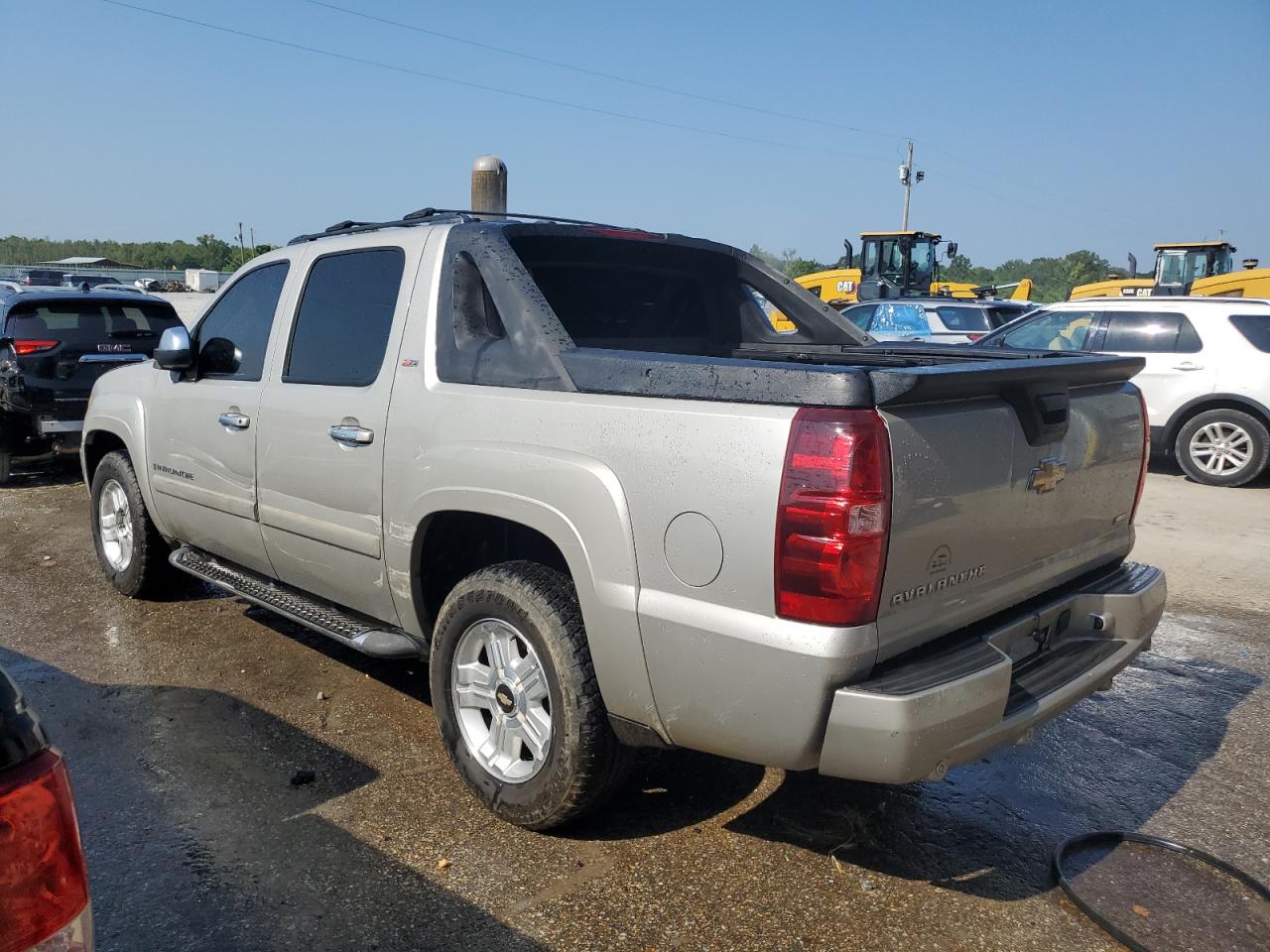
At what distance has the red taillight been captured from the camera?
29.5 feet

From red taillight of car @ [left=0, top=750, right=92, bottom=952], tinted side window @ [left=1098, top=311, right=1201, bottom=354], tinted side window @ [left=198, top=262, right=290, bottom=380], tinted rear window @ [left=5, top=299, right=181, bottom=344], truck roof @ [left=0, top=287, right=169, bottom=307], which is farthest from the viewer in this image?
tinted side window @ [left=1098, top=311, right=1201, bottom=354]

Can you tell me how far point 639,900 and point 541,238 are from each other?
237 cm

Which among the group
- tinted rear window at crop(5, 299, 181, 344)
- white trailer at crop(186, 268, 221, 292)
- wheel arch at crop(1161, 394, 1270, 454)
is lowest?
wheel arch at crop(1161, 394, 1270, 454)

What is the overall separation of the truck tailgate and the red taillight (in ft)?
29.3

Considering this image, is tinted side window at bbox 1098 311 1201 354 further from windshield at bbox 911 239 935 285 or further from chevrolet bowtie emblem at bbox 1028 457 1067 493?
windshield at bbox 911 239 935 285

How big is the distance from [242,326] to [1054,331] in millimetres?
9013

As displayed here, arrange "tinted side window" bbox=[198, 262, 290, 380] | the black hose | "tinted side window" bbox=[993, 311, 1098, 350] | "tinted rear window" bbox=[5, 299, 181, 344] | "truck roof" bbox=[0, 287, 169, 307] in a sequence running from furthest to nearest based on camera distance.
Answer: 1. "tinted side window" bbox=[993, 311, 1098, 350]
2. "truck roof" bbox=[0, 287, 169, 307]
3. "tinted rear window" bbox=[5, 299, 181, 344]
4. "tinted side window" bbox=[198, 262, 290, 380]
5. the black hose

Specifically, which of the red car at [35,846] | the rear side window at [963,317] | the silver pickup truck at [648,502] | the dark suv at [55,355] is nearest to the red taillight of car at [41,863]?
the red car at [35,846]

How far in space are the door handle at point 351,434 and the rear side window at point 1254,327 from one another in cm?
957

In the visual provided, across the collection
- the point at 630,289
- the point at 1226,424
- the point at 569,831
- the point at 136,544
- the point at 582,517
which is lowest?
the point at 569,831

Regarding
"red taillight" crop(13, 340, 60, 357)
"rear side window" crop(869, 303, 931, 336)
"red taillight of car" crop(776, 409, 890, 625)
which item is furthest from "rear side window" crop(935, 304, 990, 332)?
"red taillight of car" crop(776, 409, 890, 625)

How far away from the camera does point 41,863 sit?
1.31 meters

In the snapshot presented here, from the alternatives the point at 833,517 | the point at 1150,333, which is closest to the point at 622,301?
the point at 833,517

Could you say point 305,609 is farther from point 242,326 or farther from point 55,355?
point 55,355
